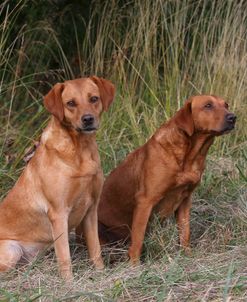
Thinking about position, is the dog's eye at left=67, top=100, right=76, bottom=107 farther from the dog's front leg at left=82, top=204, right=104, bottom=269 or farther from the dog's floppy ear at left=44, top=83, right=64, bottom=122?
the dog's front leg at left=82, top=204, right=104, bottom=269

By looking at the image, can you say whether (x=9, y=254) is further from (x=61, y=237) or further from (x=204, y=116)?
(x=204, y=116)

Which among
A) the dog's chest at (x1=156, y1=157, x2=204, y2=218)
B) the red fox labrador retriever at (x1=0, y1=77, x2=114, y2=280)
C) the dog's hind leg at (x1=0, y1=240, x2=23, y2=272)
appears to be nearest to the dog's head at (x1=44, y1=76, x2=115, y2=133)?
the red fox labrador retriever at (x1=0, y1=77, x2=114, y2=280)

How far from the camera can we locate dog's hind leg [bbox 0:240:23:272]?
5.59 m

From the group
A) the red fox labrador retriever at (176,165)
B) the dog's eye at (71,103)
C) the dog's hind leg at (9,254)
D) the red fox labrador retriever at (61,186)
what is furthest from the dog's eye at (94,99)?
the dog's hind leg at (9,254)

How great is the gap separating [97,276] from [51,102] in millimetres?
1291

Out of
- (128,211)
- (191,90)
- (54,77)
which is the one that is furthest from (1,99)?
(128,211)

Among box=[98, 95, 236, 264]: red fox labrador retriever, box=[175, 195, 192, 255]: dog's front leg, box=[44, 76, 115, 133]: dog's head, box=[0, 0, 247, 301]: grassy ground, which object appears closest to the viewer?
box=[0, 0, 247, 301]: grassy ground

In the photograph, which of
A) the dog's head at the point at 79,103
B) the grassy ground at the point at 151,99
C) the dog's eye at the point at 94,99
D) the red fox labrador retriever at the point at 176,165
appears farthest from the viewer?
the red fox labrador retriever at the point at 176,165

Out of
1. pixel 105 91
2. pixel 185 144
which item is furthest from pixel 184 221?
pixel 105 91

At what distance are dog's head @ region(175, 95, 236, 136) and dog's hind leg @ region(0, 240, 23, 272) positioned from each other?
158 centimetres

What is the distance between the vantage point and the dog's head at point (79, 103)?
5516 mm

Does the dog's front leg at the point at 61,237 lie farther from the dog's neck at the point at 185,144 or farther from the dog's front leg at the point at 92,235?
the dog's neck at the point at 185,144

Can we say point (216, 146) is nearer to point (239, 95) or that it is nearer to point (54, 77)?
point (239, 95)

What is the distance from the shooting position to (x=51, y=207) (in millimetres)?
5574
